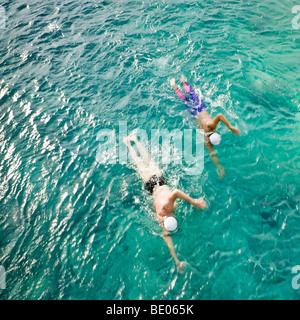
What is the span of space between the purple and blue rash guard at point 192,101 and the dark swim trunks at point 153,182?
3210 millimetres

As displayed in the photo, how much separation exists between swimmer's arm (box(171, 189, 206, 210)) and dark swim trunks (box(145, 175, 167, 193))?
1.27m

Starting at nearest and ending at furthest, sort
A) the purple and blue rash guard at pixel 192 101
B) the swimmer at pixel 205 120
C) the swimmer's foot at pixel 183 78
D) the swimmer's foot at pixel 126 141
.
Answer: the swimmer at pixel 205 120 < the swimmer's foot at pixel 126 141 < the purple and blue rash guard at pixel 192 101 < the swimmer's foot at pixel 183 78

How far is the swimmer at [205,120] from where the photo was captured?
25.8 ft

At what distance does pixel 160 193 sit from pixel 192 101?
450cm

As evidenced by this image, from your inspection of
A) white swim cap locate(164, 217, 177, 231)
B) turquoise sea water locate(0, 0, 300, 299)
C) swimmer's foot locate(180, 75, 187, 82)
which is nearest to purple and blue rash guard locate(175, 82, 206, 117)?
turquoise sea water locate(0, 0, 300, 299)

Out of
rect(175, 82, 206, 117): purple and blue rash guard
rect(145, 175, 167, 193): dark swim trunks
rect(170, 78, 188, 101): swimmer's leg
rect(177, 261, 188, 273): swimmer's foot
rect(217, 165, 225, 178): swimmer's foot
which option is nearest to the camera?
rect(177, 261, 188, 273): swimmer's foot

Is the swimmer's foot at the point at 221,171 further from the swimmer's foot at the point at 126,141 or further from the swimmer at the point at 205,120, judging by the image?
the swimmer's foot at the point at 126,141

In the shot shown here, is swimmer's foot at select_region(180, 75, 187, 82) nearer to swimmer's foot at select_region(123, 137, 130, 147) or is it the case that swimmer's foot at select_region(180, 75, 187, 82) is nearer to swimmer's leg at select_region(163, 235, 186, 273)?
swimmer's foot at select_region(123, 137, 130, 147)

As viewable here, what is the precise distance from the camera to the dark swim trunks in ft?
25.5

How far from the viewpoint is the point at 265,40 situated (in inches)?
484

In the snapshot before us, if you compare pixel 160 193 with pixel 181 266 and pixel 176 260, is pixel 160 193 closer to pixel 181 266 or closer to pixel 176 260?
pixel 176 260

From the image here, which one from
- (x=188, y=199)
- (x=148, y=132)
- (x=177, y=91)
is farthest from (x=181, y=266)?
(x=177, y=91)

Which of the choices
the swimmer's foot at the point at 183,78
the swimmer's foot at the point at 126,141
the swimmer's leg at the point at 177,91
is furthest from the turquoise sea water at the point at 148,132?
the swimmer's foot at the point at 126,141

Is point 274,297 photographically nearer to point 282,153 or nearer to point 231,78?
point 282,153
